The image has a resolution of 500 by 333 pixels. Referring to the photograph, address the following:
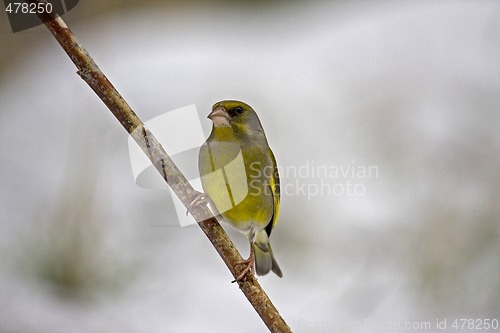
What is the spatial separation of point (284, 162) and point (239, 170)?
0.63 meters

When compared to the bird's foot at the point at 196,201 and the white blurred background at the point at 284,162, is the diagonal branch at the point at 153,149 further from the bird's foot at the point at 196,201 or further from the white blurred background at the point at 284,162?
the white blurred background at the point at 284,162

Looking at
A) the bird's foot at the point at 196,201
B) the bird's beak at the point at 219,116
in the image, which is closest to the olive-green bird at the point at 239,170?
the bird's beak at the point at 219,116

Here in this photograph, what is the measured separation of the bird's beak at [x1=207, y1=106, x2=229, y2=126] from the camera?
109 centimetres

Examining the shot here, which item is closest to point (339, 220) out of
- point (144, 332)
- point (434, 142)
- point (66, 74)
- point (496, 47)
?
point (434, 142)

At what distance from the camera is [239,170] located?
1.12 metres

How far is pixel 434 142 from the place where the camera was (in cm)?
181

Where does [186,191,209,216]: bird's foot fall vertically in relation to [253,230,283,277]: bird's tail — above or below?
above

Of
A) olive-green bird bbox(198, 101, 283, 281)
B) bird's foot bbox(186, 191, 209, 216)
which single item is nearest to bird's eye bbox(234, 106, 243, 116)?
olive-green bird bbox(198, 101, 283, 281)

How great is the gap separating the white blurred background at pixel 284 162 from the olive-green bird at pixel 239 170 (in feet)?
1.54

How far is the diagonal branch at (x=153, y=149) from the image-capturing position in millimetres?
785

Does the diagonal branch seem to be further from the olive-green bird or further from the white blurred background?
the white blurred background

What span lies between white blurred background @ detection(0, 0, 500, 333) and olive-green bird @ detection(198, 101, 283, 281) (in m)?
0.47

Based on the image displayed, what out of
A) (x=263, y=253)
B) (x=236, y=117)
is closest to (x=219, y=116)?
(x=236, y=117)

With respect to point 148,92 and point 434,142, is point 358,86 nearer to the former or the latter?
point 434,142
